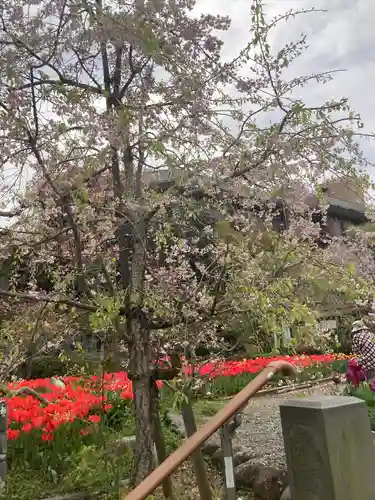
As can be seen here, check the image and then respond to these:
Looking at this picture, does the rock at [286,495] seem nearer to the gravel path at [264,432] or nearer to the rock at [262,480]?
the rock at [262,480]

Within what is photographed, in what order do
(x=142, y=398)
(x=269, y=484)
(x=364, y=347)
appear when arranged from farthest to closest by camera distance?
→ (x=364, y=347), (x=269, y=484), (x=142, y=398)

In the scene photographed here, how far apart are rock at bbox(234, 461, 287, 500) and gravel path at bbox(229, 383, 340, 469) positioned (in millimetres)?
182

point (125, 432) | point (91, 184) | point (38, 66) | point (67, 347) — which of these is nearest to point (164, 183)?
point (91, 184)

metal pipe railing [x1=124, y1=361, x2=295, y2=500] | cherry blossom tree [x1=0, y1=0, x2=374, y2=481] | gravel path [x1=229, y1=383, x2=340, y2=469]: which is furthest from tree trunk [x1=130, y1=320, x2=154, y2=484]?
metal pipe railing [x1=124, y1=361, x2=295, y2=500]

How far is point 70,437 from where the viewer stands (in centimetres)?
484

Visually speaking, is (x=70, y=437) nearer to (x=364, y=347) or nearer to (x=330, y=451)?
(x=330, y=451)

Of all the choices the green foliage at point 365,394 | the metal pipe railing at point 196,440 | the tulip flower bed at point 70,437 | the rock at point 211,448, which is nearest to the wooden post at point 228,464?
the metal pipe railing at point 196,440

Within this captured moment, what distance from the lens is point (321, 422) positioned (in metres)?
2.30

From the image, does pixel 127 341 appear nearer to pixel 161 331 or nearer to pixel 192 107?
pixel 161 331

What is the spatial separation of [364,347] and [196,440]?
16.8 ft

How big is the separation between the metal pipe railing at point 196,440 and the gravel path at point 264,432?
225 cm

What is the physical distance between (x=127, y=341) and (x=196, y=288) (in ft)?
1.91

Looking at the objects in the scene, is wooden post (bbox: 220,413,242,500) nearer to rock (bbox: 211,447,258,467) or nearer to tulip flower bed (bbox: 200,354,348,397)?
rock (bbox: 211,447,258,467)

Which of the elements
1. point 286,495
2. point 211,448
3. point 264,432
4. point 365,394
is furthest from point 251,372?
point 286,495
